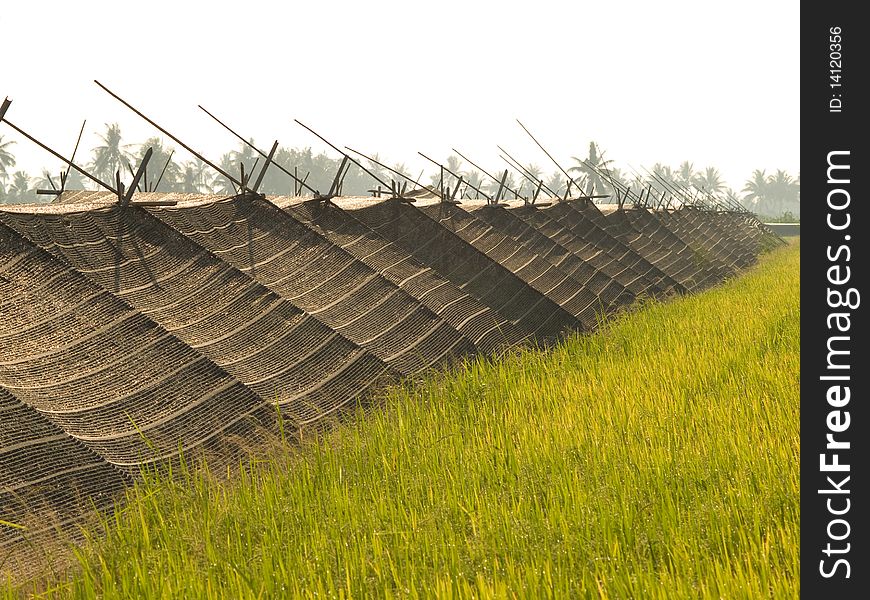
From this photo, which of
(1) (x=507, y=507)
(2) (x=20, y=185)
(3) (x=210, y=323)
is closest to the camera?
(1) (x=507, y=507)

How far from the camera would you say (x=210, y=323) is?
5355 millimetres

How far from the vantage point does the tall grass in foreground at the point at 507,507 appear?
113 inches

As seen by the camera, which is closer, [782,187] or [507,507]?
[507,507]

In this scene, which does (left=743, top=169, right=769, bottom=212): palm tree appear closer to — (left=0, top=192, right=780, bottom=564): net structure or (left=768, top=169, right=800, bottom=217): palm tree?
(left=768, top=169, right=800, bottom=217): palm tree

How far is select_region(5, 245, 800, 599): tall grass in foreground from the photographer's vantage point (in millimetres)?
2881

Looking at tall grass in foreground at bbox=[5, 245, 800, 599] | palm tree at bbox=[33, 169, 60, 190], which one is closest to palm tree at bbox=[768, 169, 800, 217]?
palm tree at bbox=[33, 169, 60, 190]

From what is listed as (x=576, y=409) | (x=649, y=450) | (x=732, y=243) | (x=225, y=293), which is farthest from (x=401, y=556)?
(x=732, y=243)

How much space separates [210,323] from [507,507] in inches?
102

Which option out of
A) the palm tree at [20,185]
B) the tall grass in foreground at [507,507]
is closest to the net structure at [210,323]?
the tall grass in foreground at [507,507]

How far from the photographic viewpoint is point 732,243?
2228 centimetres

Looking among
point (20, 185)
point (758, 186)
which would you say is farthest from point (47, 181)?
point (758, 186)

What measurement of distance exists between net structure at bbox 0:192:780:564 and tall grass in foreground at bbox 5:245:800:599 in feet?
0.94

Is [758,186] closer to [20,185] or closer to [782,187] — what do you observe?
[782,187]

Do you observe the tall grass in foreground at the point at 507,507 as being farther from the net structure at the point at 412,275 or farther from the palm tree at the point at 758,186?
the palm tree at the point at 758,186
